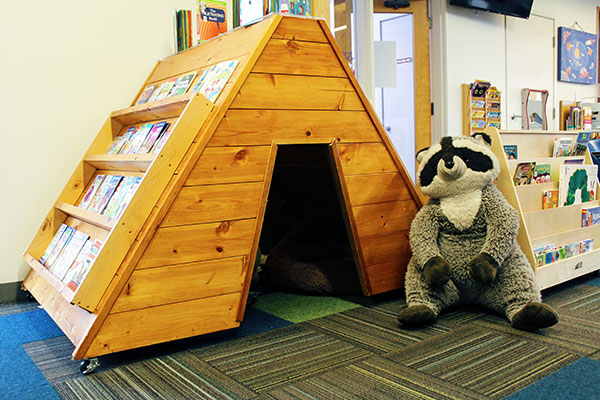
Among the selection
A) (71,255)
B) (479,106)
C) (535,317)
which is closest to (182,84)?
(71,255)

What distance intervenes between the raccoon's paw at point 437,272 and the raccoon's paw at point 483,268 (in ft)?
0.30

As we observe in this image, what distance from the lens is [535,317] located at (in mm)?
1875

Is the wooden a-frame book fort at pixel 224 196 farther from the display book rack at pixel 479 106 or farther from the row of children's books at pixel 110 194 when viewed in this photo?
the display book rack at pixel 479 106

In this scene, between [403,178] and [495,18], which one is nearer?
[403,178]

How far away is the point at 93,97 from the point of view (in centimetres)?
280

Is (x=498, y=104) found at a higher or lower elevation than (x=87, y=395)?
higher

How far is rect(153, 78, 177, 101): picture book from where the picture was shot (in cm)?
242

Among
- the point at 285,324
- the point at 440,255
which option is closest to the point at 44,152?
the point at 285,324

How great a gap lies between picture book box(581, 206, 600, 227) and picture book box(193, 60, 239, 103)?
1.85 metres

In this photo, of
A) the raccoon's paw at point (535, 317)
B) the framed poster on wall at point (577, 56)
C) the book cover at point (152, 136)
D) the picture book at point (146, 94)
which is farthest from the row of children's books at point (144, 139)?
the framed poster on wall at point (577, 56)

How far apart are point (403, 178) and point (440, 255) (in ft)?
1.51

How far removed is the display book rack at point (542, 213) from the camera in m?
2.29

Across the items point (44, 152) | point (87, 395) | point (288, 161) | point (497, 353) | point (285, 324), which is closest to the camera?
point (87, 395)

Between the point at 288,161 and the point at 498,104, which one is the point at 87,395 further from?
the point at 498,104
